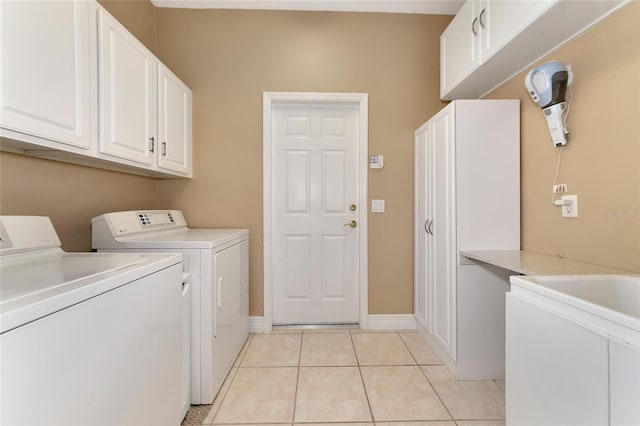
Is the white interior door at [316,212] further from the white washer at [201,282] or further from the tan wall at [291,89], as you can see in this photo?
the white washer at [201,282]

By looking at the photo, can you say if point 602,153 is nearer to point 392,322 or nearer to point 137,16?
point 392,322

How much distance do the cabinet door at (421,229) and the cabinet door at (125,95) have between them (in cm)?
203

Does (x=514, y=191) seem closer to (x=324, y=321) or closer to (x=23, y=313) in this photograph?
(x=324, y=321)

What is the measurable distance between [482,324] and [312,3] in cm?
284

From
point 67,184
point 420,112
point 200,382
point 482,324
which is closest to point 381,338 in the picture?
point 482,324

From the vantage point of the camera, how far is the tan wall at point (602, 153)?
1.19 m

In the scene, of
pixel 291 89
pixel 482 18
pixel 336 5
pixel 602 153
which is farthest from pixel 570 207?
pixel 336 5

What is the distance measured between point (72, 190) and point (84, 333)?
47.4 inches

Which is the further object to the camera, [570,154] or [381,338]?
[381,338]

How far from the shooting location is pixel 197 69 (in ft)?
8.04

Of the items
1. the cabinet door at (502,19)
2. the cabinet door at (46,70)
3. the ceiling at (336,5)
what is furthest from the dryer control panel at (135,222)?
the cabinet door at (502,19)

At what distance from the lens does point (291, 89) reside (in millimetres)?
2479

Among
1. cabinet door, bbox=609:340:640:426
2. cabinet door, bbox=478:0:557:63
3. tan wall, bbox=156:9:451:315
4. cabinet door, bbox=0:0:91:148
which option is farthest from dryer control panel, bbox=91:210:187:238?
cabinet door, bbox=478:0:557:63

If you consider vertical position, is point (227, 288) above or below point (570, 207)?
below
